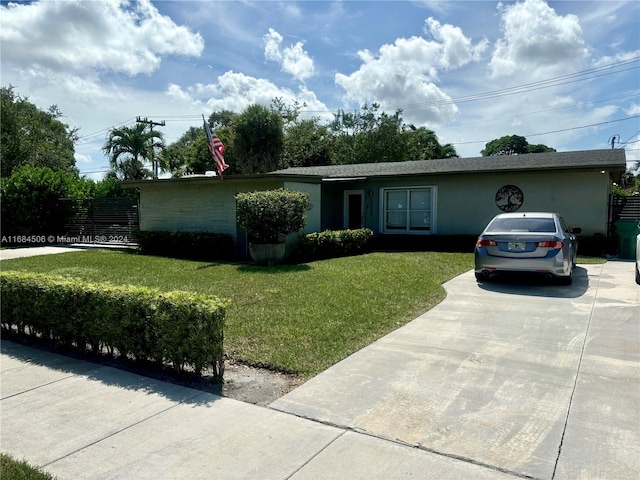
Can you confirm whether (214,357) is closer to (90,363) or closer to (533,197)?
(90,363)

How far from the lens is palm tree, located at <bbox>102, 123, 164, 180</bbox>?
30281mm

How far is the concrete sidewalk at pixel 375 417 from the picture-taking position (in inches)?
109

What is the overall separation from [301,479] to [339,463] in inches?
11.5

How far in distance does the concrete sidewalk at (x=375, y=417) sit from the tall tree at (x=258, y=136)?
23.2 m

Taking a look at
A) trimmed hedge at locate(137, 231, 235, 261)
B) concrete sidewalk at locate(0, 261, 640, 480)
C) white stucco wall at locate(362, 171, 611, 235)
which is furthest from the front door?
concrete sidewalk at locate(0, 261, 640, 480)

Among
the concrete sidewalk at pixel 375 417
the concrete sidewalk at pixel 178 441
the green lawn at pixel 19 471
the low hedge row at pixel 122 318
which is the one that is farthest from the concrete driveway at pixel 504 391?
the green lawn at pixel 19 471

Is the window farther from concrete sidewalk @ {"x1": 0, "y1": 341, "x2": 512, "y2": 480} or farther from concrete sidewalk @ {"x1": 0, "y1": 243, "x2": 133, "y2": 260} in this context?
concrete sidewalk @ {"x1": 0, "y1": 341, "x2": 512, "y2": 480}

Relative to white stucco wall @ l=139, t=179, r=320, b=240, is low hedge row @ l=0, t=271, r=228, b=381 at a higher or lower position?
lower

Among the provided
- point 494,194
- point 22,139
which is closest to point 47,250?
point 494,194

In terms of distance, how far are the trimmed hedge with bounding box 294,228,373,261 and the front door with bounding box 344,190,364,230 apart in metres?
3.68

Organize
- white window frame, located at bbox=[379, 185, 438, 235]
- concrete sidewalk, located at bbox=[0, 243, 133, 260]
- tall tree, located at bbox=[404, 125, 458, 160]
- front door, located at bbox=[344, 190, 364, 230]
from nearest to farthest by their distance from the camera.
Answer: concrete sidewalk, located at bbox=[0, 243, 133, 260] < white window frame, located at bbox=[379, 185, 438, 235] < front door, located at bbox=[344, 190, 364, 230] < tall tree, located at bbox=[404, 125, 458, 160]

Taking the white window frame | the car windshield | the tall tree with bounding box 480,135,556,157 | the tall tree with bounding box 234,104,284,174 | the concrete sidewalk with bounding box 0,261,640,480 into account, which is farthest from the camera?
the tall tree with bounding box 480,135,556,157

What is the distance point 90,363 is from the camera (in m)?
4.73

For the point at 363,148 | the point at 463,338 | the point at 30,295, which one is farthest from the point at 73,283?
the point at 363,148
